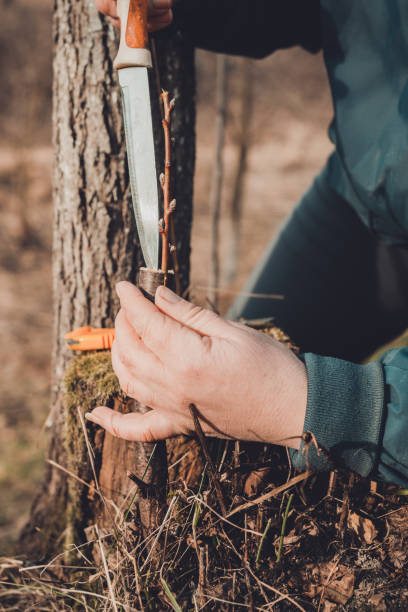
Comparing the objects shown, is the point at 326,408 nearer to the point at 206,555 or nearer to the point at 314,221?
the point at 206,555

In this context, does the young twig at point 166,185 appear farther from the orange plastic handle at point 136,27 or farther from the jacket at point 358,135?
the jacket at point 358,135

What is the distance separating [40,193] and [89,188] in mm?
10318

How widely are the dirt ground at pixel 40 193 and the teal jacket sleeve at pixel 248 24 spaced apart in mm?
1078

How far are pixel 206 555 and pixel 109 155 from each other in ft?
4.69

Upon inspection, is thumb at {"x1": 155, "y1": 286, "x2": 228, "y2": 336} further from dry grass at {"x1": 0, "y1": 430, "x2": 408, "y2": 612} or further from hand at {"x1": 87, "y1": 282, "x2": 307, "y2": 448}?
dry grass at {"x1": 0, "y1": 430, "x2": 408, "y2": 612}

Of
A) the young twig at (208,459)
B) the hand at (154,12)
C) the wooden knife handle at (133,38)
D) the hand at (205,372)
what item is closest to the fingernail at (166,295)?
the hand at (205,372)

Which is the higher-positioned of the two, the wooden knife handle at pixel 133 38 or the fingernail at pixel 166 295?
the wooden knife handle at pixel 133 38

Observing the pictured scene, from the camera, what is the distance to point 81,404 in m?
1.50

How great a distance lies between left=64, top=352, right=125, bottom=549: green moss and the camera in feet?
4.74

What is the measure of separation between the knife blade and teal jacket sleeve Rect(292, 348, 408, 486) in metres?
0.57

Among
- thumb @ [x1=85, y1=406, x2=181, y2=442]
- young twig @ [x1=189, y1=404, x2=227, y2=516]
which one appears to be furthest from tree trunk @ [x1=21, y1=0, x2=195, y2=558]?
young twig @ [x1=189, y1=404, x2=227, y2=516]

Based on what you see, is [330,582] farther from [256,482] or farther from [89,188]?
[89,188]

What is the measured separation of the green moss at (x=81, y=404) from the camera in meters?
1.44

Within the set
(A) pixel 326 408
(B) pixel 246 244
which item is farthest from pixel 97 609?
(B) pixel 246 244
